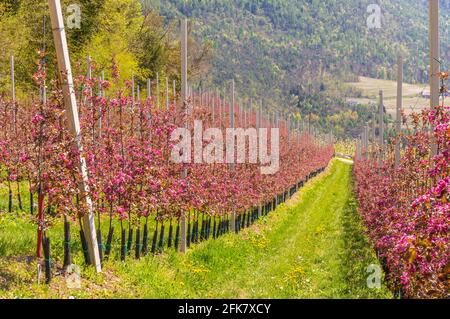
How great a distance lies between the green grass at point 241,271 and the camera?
32.3ft

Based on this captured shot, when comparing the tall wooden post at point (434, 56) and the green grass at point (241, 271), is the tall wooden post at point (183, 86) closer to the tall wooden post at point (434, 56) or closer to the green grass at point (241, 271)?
the green grass at point (241, 271)

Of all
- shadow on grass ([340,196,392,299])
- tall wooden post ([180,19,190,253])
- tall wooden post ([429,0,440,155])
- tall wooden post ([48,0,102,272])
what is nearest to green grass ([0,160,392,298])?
shadow on grass ([340,196,392,299])

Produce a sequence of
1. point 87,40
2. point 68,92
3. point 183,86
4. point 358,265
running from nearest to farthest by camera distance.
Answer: point 68,92, point 358,265, point 183,86, point 87,40

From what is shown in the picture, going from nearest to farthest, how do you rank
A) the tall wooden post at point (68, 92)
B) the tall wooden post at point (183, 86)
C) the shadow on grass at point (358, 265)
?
the tall wooden post at point (68, 92) < the shadow on grass at point (358, 265) < the tall wooden post at point (183, 86)

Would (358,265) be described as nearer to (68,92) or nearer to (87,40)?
(68,92)

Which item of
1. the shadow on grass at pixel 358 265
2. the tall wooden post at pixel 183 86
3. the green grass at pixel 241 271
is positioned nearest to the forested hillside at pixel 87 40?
the tall wooden post at pixel 183 86

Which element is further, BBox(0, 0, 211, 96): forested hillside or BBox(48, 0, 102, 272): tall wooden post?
BBox(0, 0, 211, 96): forested hillside

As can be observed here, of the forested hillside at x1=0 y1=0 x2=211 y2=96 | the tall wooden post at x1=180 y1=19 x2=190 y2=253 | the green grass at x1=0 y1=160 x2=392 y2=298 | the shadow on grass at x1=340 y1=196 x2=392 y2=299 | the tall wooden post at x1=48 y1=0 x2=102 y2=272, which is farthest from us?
the forested hillside at x1=0 y1=0 x2=211 y2=96

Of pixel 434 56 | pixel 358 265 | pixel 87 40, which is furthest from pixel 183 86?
pixel 87 40

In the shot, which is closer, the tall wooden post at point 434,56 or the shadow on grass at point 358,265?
the tall wooden post at point 434,56

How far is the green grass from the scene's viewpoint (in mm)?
9859

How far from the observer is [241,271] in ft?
47.3

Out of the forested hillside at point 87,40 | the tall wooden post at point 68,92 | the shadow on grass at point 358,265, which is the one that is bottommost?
the shadow on grass at point 358,265

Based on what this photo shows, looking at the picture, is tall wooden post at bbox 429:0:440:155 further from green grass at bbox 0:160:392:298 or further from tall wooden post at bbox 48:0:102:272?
tall wooden post at bbox 48:0:102:272
